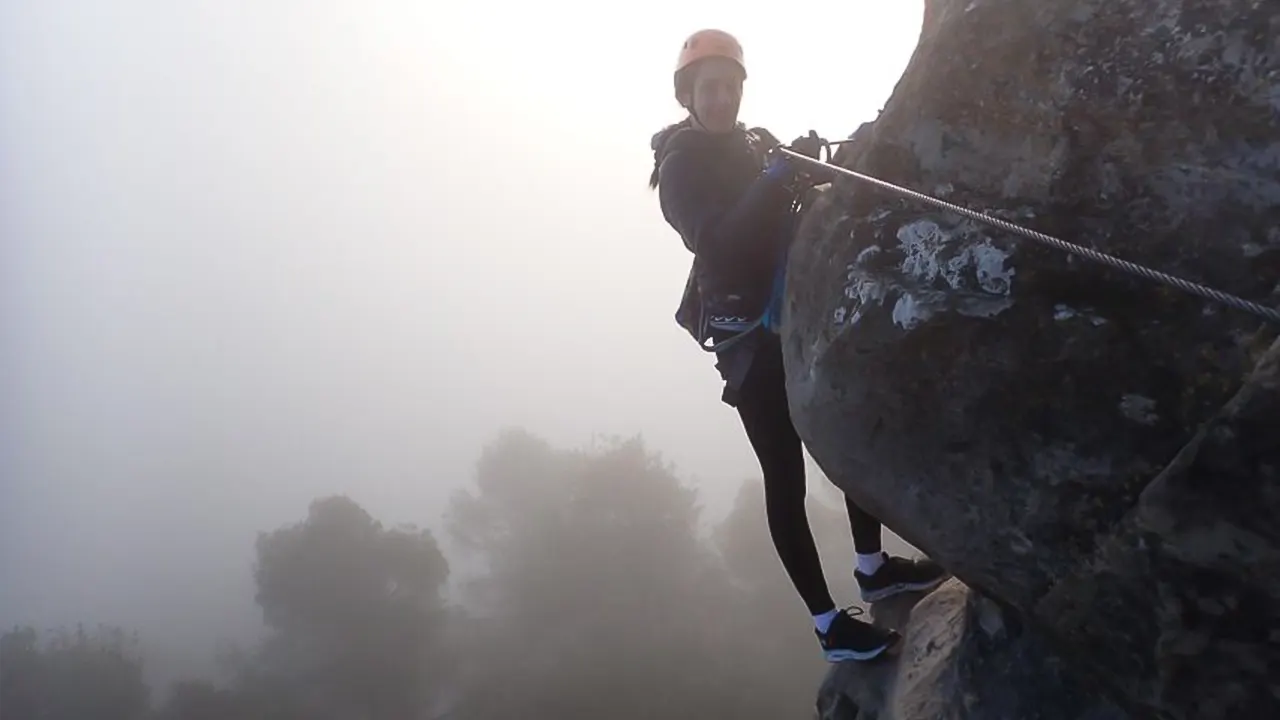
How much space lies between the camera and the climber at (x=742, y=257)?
4695 millimetres

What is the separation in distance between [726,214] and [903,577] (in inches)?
114

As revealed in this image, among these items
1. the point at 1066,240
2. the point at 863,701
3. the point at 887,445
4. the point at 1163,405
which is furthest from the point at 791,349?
the point at 863,701

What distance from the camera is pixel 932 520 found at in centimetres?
357

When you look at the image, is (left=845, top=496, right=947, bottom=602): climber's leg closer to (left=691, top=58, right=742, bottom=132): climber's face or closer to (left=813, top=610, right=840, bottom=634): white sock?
(left=813, top=610, right=840, bottom=634): white sock

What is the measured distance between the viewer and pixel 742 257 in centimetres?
470

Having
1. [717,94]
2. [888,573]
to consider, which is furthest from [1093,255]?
[888,573]

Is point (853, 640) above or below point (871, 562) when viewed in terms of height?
below

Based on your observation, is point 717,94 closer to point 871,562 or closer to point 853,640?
point 871,562

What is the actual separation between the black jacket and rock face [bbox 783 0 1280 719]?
623 mm

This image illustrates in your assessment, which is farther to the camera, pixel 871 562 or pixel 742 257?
pixel 871 562

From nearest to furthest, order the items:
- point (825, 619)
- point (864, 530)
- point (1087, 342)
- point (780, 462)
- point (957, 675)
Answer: point (1087, 342) → point (957, 675) → point (780, 462) → point (825, 619) → point (864, 530)

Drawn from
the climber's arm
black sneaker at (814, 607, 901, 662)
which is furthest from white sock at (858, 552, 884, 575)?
the climber's arm

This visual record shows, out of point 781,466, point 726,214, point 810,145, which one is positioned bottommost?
point 781,466

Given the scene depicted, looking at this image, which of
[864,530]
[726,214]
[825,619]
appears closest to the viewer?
[726,214]
